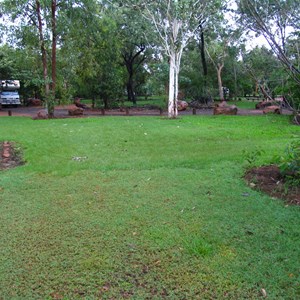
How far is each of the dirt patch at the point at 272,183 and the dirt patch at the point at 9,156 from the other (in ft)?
12.7

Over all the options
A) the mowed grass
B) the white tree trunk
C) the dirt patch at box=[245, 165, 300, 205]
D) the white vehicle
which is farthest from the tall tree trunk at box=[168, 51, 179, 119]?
the white vehicle

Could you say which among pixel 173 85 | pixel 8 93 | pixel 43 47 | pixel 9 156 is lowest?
pixel 9 156

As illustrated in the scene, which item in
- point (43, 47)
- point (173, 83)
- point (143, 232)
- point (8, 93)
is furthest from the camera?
point (8, 93)

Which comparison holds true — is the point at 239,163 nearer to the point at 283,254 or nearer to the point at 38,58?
the point at 283,254

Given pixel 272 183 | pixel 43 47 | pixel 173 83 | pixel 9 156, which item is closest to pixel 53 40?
pixel 43 47

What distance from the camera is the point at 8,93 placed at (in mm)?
24156

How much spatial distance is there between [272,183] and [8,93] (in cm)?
2316

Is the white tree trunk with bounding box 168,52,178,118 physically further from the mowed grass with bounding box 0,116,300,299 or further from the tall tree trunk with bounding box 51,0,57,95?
the mowed grass with bounding box 0,116,300,299

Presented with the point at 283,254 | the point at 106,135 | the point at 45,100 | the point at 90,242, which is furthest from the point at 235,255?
the point at 45,100

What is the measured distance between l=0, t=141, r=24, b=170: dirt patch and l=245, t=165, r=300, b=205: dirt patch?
3873 millimetres

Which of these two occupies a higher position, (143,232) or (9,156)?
(9,156)

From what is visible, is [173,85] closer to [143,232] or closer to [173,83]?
[173,83]

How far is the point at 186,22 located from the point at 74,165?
33.2 feet

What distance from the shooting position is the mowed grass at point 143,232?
2.39 meters
